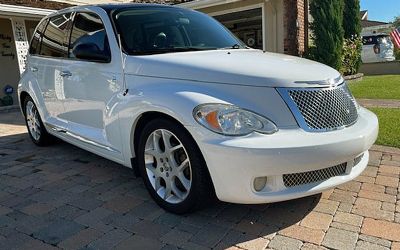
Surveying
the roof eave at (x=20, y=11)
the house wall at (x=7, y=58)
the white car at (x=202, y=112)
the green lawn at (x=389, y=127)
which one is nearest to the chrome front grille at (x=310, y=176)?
the white car at (x=202, y=112)

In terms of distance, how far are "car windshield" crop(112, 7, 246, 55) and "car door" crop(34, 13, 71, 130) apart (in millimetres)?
1011

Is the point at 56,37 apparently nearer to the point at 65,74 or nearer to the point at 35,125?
the point at 65,74

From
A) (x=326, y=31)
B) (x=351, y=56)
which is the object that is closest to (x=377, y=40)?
(x=351, y=56)

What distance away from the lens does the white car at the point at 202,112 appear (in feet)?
8.16

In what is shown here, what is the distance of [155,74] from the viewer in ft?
9.83

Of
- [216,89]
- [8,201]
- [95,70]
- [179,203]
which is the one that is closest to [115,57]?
[95,70]

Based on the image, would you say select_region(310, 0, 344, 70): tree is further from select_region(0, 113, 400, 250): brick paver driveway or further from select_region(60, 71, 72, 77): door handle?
select_region(60, 71, 72, 77): door handle

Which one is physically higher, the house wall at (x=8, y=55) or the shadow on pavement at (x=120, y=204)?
the house wall at (x=8, y=55)

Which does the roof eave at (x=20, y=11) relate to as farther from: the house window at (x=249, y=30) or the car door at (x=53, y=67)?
the house window at (x=249, y=30)

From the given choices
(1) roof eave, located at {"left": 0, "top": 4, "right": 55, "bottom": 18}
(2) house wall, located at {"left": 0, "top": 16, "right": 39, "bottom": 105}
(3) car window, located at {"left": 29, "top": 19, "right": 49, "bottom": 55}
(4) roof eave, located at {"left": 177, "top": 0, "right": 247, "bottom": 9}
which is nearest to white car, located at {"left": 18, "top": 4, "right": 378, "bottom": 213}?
(3) car window, located at {"left": 29, "top": 19, "right": 49, "bottom": 55}

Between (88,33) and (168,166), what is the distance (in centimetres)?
175

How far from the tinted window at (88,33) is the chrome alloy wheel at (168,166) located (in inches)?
41.2

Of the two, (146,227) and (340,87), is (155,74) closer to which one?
(146,227)

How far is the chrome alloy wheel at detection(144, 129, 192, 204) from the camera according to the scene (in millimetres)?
2854
